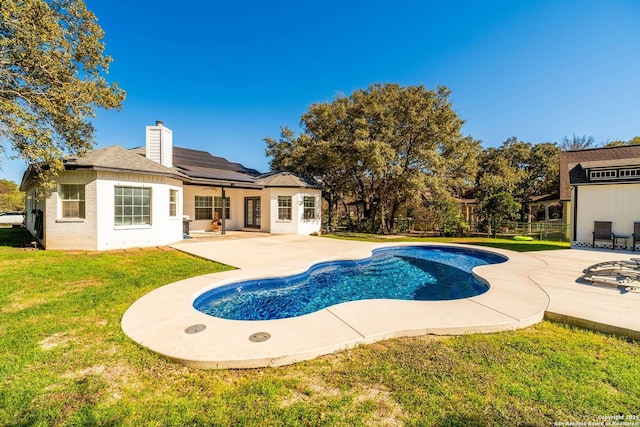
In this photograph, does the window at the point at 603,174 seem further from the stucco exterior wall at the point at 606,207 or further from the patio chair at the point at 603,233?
the patio chair at the point at 603,233

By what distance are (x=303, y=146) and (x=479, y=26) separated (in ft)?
38.3

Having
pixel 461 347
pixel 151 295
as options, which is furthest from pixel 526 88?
pixel 151 295

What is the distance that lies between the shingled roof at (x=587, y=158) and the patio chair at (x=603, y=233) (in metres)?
2.21

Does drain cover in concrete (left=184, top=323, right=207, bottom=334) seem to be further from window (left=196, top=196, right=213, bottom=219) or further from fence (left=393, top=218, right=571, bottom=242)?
fence (left=393, top=218, right=571, bottom=242)

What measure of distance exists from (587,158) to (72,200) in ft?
84.0

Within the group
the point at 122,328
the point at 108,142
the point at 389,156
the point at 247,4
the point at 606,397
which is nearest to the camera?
the point at 606,397

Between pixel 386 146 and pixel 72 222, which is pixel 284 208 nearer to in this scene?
pixel 386 146

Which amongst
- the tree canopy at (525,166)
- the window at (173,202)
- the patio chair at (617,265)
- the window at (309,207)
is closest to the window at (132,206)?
the window at (173,202)

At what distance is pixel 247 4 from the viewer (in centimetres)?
1338

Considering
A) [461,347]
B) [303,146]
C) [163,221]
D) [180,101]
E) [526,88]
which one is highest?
[180,101]

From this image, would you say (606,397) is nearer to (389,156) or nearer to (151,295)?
(151,295)

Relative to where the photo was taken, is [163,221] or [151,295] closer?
[151,295]

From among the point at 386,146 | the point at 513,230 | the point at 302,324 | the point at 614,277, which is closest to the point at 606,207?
the point at 513,230

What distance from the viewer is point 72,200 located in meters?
10.2
